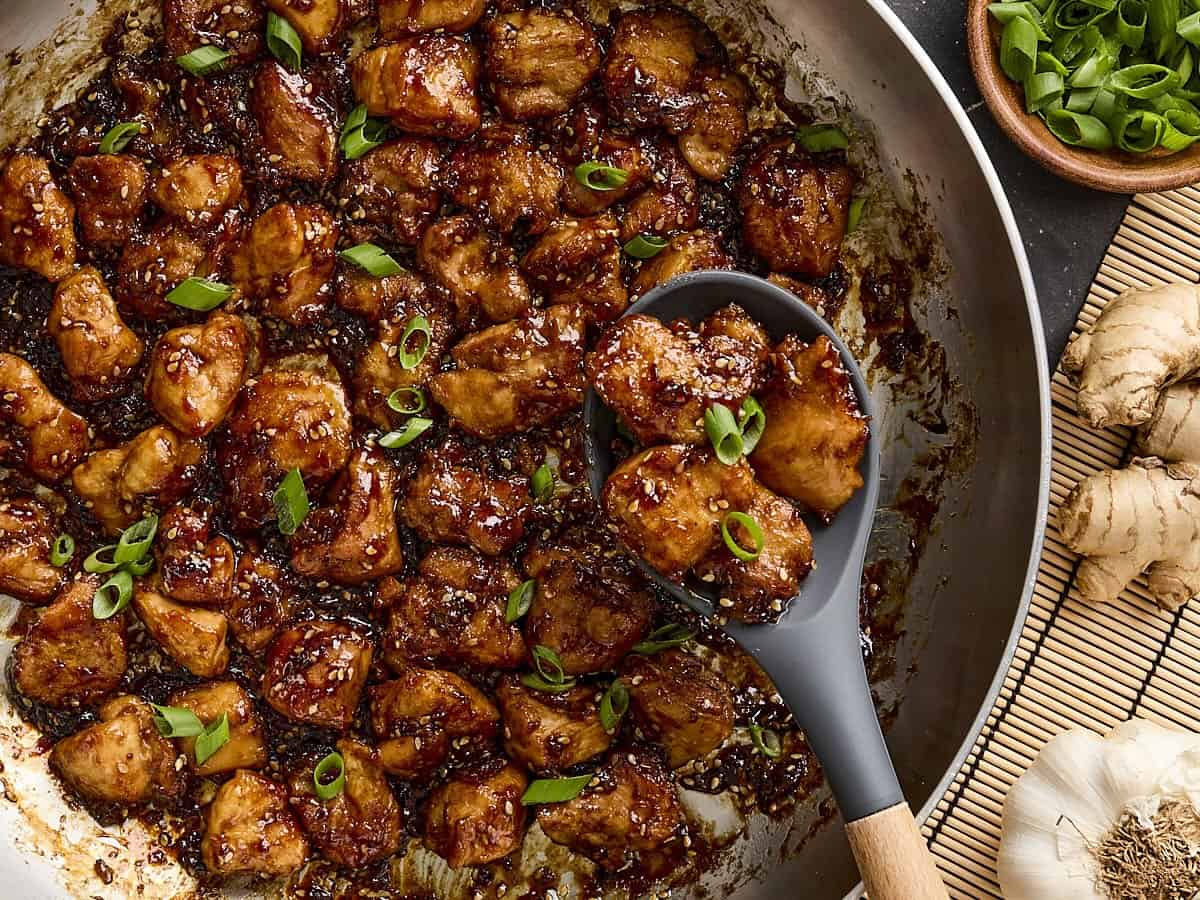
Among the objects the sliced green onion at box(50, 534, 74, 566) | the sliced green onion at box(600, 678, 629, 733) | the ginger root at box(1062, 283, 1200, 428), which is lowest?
the sliced green onion at box(600, 678, 629, 733)

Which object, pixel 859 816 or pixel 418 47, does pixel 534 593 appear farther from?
pixel 418 47

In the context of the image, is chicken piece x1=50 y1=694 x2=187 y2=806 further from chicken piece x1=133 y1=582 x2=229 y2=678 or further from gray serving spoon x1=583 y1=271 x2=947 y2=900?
gray serving spoon x1=583 y1=271 x2=947 y2=900

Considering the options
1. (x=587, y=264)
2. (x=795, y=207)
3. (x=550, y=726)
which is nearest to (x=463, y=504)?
(x=550, y=726)

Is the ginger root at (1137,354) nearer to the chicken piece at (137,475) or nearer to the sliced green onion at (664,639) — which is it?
the sliced green onion at (664,639)

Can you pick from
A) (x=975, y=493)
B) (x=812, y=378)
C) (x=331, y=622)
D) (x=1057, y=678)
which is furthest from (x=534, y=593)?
(x=1057, y=678)

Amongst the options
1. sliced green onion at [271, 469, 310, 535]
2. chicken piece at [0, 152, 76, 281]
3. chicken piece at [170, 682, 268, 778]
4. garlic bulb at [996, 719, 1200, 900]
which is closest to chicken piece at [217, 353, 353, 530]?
sliced green onion at [271, 469, 310, 535]

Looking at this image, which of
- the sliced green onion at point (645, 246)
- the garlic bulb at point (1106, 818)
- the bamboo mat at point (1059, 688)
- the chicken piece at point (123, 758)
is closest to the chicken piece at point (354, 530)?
the chicken piece at point (123, 758)
